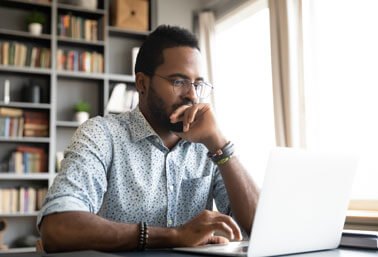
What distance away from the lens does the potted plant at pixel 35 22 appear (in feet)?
12.9

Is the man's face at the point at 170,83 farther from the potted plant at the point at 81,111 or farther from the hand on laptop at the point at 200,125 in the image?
the potted plant at the point at 81,111

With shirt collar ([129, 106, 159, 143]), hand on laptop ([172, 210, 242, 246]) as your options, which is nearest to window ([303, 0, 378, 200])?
shirt collar ([129, 106, 159, 143])

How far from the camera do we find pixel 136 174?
1558 mm

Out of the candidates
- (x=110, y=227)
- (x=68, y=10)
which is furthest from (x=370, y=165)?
(x=68, y=10)

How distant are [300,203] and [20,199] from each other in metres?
3.40

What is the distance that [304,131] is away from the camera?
2865 mm

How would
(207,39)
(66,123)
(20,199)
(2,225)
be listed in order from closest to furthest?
(2,225) < (20,199) < (66,123) < (207,39)

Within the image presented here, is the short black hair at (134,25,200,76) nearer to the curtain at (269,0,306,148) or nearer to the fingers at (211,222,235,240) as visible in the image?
the fingers at (211,222,235,240)

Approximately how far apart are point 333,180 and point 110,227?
546 mm

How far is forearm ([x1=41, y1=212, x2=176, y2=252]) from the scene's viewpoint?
1098 millimetres

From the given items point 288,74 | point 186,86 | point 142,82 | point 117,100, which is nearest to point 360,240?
point 186,86

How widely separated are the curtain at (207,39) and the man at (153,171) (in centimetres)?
216

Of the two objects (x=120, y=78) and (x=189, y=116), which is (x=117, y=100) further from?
(x=189, y=116)

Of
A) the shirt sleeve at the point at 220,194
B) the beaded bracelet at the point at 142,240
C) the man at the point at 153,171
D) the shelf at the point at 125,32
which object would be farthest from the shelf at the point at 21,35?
the beaded bracelet at the point at 142,240
